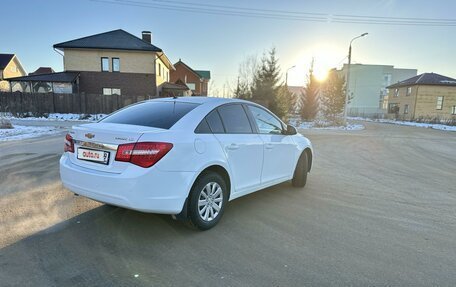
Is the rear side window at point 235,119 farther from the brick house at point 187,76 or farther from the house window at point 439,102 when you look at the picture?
the house window at point 439,102

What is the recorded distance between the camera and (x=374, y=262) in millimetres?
3162

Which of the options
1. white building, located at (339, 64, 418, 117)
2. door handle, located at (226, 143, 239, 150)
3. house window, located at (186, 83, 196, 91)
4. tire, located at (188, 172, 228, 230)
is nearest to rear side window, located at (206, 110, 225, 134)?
door handle, located at (226, 143, 239, 150)

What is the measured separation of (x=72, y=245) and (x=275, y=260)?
7.20ft

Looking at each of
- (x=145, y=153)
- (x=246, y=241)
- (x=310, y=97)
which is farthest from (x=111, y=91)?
(x=246, y=241)

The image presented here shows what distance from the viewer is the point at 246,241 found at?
356 centimetres

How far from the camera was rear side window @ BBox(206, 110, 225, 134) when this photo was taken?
3875 millimetres

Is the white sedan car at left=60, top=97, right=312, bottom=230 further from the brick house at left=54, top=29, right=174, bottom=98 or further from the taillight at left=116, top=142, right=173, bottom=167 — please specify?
the brick house at left=54, top=29, right=174, bottom=98

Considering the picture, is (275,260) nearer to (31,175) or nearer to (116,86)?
(31,175)

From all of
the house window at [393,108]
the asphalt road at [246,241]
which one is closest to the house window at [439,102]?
the house window at [393,108]

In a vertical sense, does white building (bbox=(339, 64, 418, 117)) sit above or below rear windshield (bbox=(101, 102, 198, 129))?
above

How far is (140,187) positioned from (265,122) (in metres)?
2.49

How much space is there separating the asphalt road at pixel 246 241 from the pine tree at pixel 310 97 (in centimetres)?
2454

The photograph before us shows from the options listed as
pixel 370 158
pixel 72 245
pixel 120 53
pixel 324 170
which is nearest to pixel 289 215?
pixel 72 245

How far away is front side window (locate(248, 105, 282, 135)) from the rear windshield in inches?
46.0
